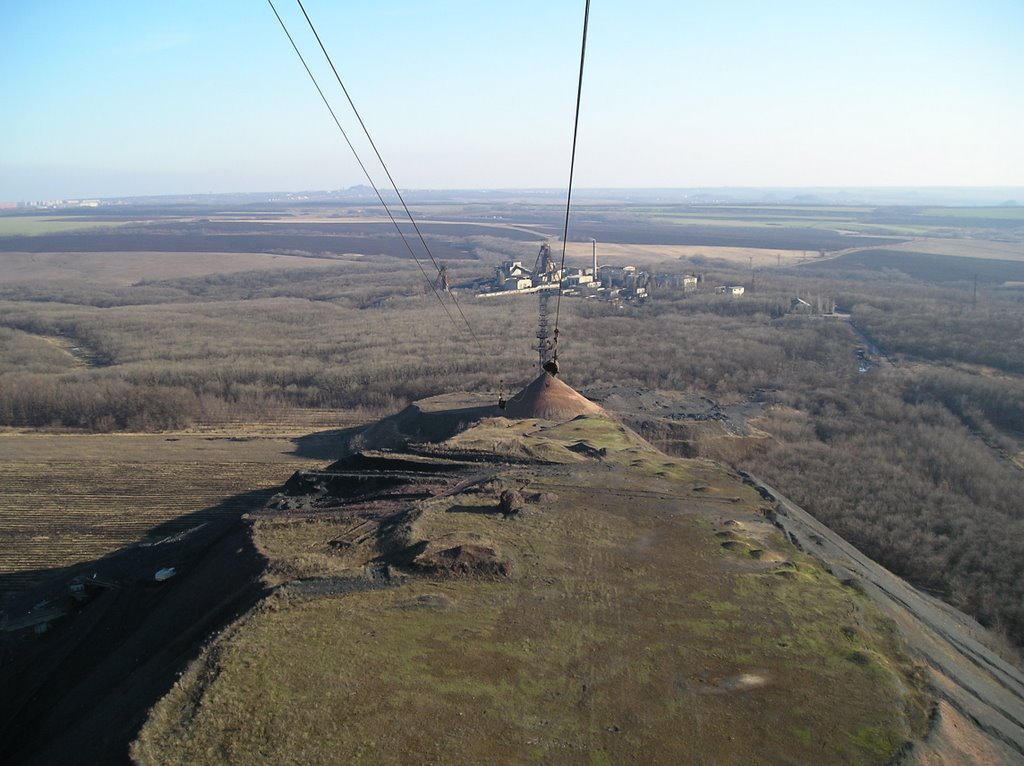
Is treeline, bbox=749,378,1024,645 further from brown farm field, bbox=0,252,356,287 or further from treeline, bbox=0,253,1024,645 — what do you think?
brown farm field, bbox=0,252,356,287

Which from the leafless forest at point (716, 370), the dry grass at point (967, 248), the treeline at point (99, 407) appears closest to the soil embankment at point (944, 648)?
the leafless forest at point (716, 370)

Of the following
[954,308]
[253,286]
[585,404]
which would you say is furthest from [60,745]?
[253,286]

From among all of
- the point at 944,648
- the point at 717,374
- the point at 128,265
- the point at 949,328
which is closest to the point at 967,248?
the point at 949,328

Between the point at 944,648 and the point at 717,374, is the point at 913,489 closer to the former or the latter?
the point at 944,648

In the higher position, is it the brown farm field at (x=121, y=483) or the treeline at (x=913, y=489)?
the treeline at (x=913, y=489)

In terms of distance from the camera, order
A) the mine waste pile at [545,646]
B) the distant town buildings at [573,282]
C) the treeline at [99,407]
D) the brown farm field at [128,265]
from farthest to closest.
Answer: the brown farm field at [128,265], the distant town buildings at [573,282], the treeline at [99,407], the mine waste pile at [545,646]

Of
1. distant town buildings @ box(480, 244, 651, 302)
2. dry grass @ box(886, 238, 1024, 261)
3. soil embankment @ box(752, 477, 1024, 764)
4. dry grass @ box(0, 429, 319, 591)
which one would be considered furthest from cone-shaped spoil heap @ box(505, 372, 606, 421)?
dry grass @ box(886, 238, 1024, 261)

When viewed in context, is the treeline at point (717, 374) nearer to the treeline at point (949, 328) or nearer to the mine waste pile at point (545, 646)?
the treeline at point (949, 328)

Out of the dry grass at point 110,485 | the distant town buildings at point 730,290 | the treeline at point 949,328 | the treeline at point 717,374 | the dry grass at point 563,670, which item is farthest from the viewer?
the distant town buildings at point 730,290

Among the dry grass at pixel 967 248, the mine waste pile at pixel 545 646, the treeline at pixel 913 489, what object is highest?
the dry grass at pixel 967 248
